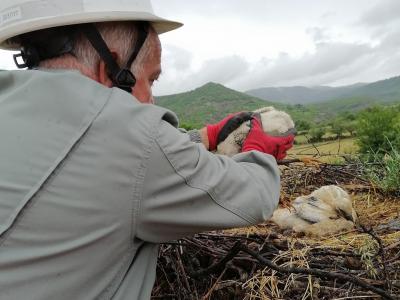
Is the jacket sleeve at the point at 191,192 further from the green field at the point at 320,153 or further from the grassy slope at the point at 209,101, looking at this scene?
the grassy slope at the point at 209,101

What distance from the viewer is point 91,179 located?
1282 mm

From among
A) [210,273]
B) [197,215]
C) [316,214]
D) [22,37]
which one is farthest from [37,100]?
[316,214]

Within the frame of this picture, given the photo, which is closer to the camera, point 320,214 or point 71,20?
point 71,20

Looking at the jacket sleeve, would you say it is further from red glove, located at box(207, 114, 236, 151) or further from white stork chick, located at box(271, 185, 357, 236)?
white stork chick, located at box(271, 185, 357, 236)

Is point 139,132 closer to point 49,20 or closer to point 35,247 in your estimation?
point 35,247

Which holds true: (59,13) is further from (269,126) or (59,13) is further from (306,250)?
(306,250)

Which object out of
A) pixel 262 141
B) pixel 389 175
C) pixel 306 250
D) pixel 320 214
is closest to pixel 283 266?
pixel 306 250

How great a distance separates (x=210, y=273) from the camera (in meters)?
2.12

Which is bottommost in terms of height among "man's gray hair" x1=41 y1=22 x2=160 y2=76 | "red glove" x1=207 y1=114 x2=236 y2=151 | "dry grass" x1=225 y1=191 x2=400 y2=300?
"dry grass" x1=225 y1=191 x2=400 y2=300

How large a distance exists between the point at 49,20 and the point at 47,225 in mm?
822

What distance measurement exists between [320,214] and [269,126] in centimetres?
104

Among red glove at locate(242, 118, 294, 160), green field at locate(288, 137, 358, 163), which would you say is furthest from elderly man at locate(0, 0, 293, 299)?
green field at locate(288, 137, 358, 163)

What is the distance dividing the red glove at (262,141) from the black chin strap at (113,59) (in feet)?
1.99

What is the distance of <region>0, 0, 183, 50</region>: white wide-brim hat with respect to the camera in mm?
1568
